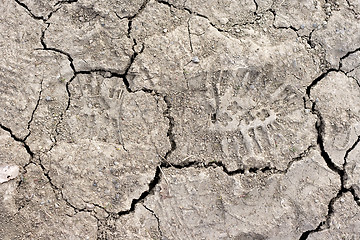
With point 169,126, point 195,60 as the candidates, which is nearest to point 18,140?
point 169,126

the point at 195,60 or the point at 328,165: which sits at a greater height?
the point at 195,60

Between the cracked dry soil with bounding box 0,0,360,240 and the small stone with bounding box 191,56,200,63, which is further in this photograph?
the small stone with bounding box 191,56,200,63

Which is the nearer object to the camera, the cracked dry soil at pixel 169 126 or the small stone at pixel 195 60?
the cracked dry soil at pixel 169 126

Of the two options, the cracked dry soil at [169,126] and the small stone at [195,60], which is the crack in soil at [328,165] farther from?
the small stone at [195,60]

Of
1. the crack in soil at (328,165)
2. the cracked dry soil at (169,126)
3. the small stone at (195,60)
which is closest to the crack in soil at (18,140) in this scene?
the cracked dry soil at (169,126)

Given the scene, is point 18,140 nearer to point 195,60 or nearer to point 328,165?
point 195,60

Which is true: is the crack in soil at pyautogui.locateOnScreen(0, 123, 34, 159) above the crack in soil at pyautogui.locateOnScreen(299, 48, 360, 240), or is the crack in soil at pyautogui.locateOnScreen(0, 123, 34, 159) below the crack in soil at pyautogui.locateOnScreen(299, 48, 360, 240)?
above

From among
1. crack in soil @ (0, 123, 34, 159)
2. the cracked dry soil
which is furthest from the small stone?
crack in soil @ (0, 123, 34, 159)

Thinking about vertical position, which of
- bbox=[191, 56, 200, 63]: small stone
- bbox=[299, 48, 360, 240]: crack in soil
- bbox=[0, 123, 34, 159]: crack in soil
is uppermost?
bbox=[191, 56, 200, 63]: small stone

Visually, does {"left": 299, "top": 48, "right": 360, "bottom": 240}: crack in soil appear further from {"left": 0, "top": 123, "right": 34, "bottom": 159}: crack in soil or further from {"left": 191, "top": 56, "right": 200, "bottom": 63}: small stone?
{"left": 0, "top": 123, "right": 34, "bottom": 159}: crack in soil
